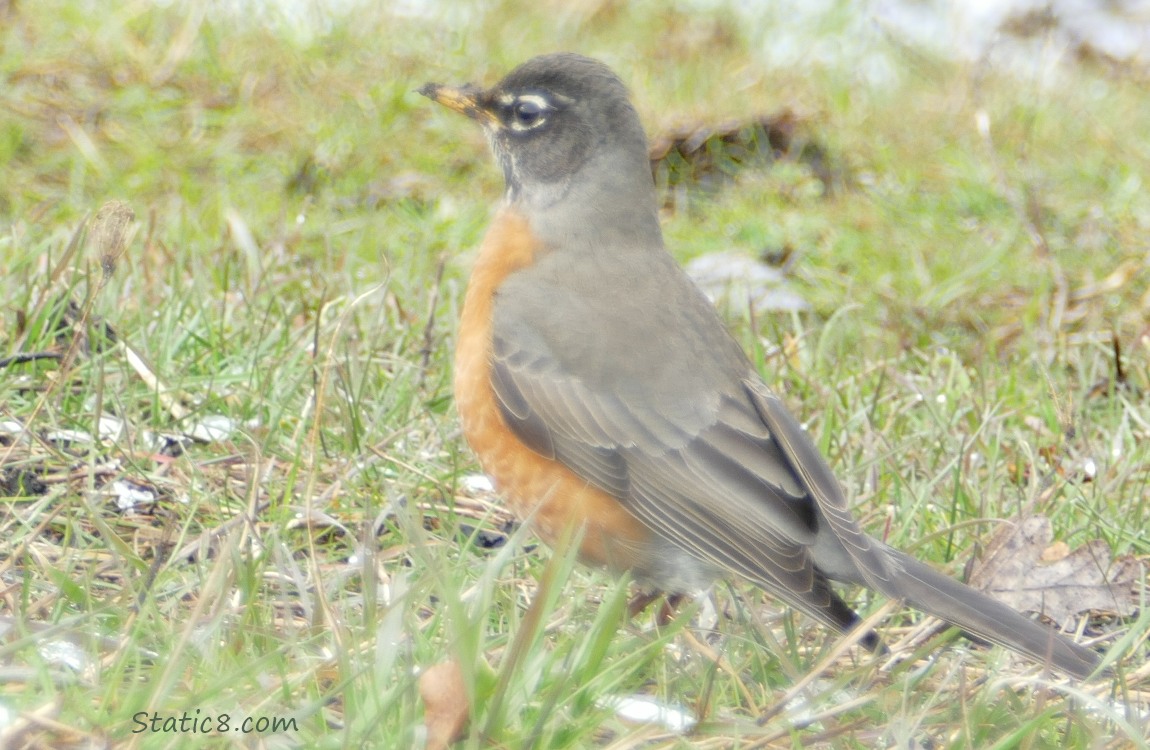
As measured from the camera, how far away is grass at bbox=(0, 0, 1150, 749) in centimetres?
277

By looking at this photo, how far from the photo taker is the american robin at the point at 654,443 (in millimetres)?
3510

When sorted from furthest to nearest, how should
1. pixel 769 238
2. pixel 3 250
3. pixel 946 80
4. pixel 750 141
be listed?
pixel 946 80 → pixel 750 141 → pixel 769 238 → pixel 3 250

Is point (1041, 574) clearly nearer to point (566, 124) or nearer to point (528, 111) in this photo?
point (566, 124)

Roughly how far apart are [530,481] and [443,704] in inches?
52.3

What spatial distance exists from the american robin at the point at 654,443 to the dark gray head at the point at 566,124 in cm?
36

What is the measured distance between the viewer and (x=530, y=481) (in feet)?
12.5

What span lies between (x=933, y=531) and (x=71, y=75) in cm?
489

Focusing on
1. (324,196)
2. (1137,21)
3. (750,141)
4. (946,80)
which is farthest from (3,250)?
(1137,21)

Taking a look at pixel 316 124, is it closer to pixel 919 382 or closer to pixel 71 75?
pixel 71 75

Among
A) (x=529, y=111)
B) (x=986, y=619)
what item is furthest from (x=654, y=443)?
(x=529, y=111)

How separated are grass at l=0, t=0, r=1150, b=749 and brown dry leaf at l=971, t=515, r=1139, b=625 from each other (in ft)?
0.39

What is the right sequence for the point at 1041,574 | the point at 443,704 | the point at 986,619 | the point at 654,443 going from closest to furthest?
1. the point at 443,704
2. the point at 986,619
3. the point at 654,443
4. the point at 1041,574

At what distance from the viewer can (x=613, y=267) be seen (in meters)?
4.30

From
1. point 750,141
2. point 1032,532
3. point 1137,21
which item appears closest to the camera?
point 1032,532
